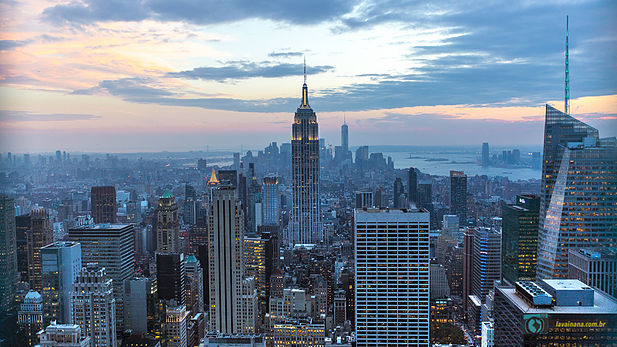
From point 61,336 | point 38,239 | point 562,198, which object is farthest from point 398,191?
point 61,336

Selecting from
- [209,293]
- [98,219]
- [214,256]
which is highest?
[98,219]

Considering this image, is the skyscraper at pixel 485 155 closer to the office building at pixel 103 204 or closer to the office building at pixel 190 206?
the office building at pixel 190 206

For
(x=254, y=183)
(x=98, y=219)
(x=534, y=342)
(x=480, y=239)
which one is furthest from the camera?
(x=254, y=183)

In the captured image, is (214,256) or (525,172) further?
(214,256)

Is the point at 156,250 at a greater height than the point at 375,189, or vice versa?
the point at 375,189

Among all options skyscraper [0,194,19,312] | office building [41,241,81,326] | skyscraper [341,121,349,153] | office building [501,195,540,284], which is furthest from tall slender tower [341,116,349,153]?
skyscraper [0,194,19,312]

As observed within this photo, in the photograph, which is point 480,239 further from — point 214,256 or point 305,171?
point 305,171

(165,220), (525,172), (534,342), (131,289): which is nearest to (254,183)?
(165,220)
